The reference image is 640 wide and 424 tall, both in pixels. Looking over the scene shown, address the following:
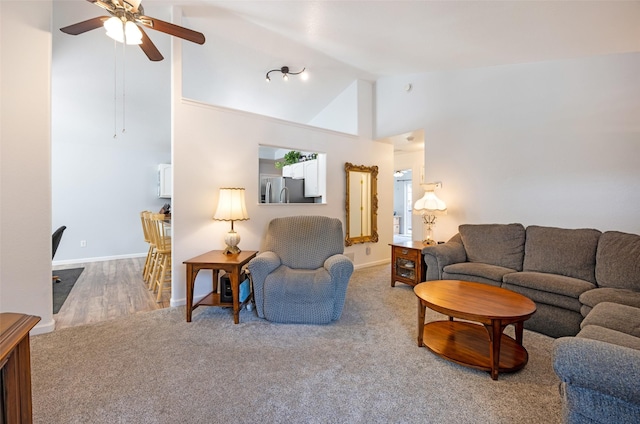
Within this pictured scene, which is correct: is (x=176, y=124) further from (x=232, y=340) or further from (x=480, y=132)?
(x=480, y=132)

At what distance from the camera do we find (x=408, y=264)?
12.1ft

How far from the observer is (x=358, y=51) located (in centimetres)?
357

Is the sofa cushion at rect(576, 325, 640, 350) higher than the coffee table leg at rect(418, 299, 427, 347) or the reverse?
higher

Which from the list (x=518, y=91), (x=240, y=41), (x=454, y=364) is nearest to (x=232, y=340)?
(x=454, y=364)

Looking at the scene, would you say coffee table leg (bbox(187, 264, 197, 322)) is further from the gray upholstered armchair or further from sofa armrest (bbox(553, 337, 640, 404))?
sofa armrest (bbox(553, 337, 640, 404))

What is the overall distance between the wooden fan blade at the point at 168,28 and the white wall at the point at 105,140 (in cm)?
128

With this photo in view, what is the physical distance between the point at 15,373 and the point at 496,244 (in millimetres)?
3716

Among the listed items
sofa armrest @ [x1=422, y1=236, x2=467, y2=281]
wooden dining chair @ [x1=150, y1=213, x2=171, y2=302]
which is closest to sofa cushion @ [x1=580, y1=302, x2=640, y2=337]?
sofa armrest @ [x1=422, y1=236, x2=467, y2=281]

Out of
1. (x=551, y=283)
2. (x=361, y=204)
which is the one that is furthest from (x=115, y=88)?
(x=551, y=283)

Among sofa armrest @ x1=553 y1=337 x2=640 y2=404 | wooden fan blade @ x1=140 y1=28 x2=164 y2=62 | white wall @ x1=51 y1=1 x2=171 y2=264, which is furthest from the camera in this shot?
white wall @ x1=51 y1=1 x2=171 y2=264

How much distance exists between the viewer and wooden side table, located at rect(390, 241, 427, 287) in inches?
139

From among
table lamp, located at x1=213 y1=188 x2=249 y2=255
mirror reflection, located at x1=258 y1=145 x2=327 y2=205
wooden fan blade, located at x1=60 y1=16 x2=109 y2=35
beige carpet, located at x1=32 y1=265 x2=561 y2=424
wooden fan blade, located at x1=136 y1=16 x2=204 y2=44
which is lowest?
beige carpet, located at x1=32 y1=265 x2=561 y2=424

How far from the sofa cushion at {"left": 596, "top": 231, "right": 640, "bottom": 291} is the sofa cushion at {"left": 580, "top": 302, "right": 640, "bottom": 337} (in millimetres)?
693

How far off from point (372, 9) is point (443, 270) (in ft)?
9.07
